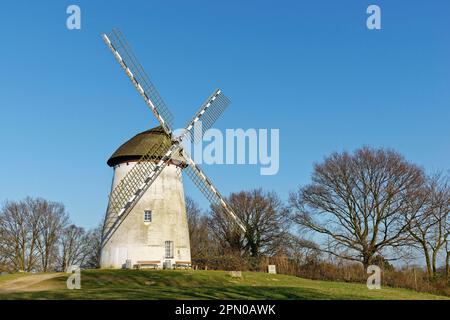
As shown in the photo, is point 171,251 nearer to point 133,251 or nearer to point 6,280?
point 133,251

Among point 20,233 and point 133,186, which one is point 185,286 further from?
point 20,233

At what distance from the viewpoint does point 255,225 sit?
159ft

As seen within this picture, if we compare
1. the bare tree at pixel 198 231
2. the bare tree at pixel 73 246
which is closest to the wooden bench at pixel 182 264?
the bare tree at pixel 198 231

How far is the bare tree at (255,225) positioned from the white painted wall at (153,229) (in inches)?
538

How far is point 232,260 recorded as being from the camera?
34781mm

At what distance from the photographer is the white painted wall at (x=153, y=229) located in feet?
95.3

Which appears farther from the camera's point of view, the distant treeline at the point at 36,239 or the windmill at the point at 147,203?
the distant treeline at the point at 36,239

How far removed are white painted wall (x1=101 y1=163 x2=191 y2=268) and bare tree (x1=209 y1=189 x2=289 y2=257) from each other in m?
13.7

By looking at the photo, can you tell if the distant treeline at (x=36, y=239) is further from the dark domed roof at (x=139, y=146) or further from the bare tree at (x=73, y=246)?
the dark domed roof at (x=139, y=146)

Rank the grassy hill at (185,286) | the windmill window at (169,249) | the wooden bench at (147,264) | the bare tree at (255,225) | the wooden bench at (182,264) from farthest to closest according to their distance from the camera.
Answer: the bare tree at (255,225), the windmill window at (169,249), the wooden bench at (182,264), the wooden bench at (147,264), the grassy hill at (185,286)

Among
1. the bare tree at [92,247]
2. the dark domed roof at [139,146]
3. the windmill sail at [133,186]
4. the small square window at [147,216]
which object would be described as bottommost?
the bare tree at [92,247]

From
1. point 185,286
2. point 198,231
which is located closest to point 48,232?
point 198,231
